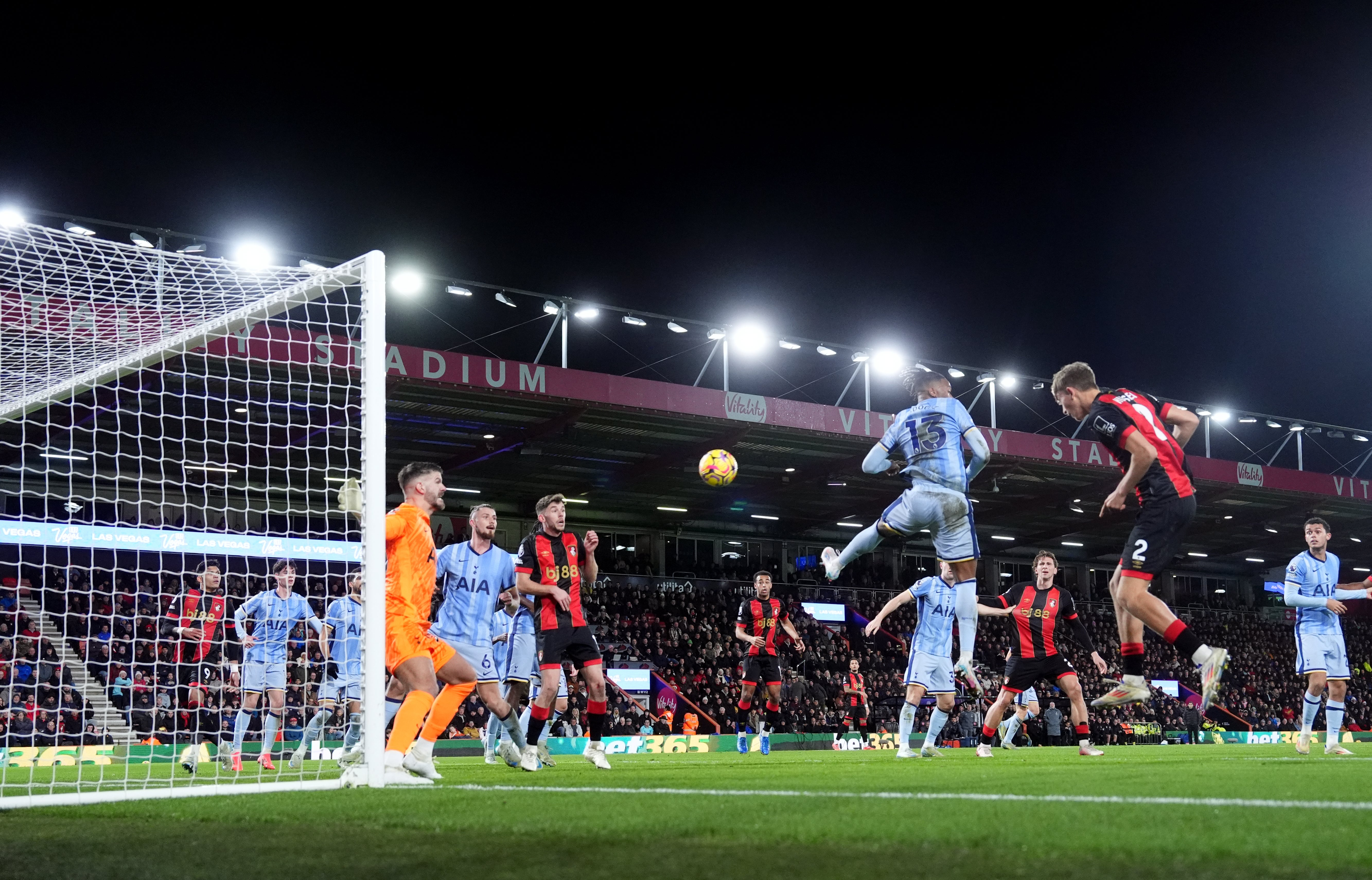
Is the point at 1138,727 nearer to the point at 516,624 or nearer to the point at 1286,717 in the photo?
the point at 1286,717

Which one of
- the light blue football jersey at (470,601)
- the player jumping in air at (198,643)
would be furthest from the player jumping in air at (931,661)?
the player jumping in air at (198,643)

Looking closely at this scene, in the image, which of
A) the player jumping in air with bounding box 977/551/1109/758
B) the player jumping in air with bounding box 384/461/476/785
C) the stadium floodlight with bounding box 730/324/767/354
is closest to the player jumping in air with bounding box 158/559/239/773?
the player jumping in air with bounding box 384/461/476/785

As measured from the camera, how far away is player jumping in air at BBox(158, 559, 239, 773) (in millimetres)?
11000

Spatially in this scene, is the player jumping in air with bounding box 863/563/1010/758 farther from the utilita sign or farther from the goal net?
the utilita sign

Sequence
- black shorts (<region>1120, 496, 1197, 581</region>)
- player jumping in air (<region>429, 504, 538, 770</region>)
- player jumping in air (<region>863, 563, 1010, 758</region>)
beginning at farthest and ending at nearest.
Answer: player jumping in air (<region>863, 563, 1010, 758</region>) < player jumping in air (<region>429, 504, 538, 770</region>) < black shorts (<region>1120, 496, 1197, 581</region>)

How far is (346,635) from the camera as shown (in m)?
7.87

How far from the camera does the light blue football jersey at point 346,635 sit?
7828 millimetres

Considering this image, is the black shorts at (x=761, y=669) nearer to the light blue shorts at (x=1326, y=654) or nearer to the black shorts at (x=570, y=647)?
the black shorts at (x=570, y=647)

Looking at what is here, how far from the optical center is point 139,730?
16750 mm

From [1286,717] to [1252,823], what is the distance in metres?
40.0

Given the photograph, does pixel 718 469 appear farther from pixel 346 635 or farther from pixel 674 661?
pixel 674 661

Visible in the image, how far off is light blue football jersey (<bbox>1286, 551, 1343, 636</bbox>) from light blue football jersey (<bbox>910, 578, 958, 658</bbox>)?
3483 mm

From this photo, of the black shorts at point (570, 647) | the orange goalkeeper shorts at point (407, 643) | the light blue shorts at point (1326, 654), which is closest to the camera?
the orange goalkeeper shorts at point (407, 643)

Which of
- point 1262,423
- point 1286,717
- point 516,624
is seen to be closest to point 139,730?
point 516,624
